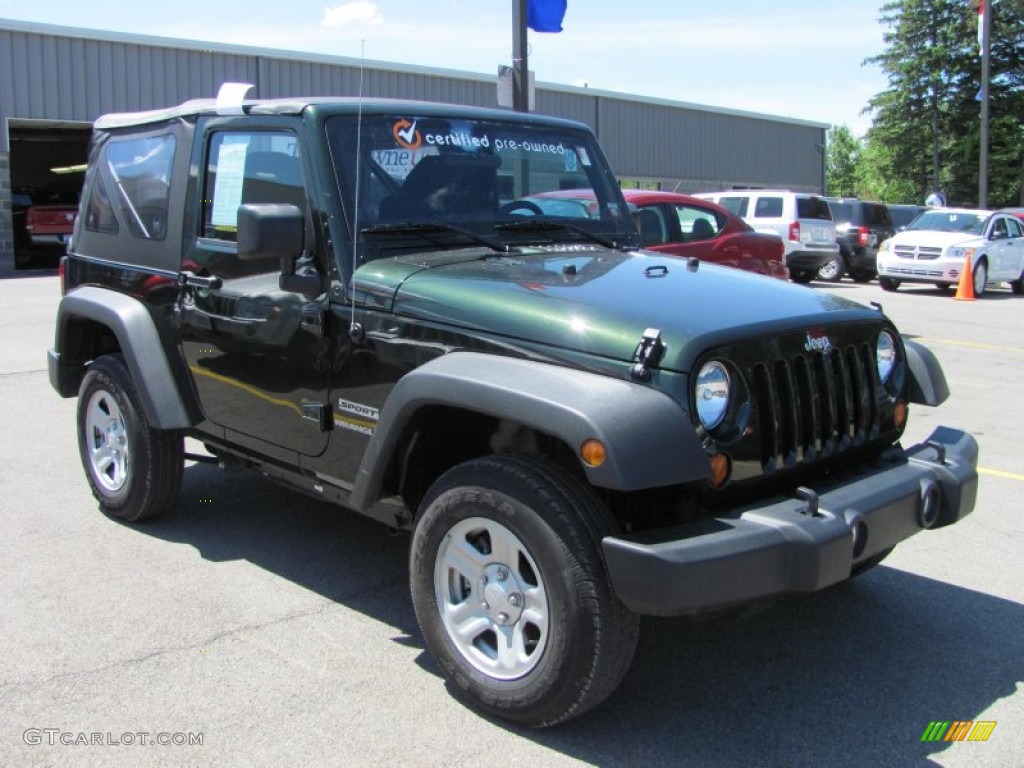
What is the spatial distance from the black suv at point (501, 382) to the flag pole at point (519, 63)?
17.4 feet

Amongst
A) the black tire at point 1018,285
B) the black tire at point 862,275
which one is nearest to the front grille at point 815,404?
the black tire at point 862,275

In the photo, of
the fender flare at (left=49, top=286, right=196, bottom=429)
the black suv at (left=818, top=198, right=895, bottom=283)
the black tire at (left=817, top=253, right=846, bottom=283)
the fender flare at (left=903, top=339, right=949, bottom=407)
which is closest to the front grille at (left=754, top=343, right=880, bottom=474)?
the fender flare at (left=903, top=339, right=949, bottom=407)

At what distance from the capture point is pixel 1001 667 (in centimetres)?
363

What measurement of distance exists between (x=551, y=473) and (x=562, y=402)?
0.28m

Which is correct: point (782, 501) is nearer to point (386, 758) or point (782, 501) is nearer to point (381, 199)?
point (386, 758)

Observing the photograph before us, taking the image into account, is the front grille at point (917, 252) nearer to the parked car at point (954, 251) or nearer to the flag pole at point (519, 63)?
the parked car at point (954, 251)

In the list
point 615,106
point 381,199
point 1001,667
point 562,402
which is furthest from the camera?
point 615,106

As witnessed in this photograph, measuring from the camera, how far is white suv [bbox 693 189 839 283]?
61.6 ft

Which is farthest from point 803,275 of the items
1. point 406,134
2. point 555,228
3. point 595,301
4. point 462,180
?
point 595,301

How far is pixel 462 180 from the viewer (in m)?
4.14

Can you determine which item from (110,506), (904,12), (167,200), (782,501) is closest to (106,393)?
(110,506)

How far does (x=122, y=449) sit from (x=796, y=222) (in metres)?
15.9

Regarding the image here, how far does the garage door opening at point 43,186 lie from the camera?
22500 millimetres

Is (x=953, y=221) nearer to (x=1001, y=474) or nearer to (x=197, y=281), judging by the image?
(x=1001, y=474)
